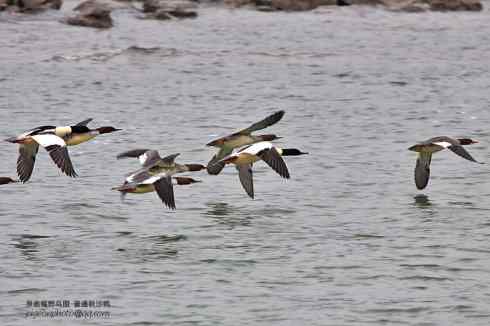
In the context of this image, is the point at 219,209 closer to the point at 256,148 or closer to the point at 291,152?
the point at 256,148

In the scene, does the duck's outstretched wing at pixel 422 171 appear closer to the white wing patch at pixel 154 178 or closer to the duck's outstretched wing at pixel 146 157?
the duck's outstretched wing at pixel 146 157

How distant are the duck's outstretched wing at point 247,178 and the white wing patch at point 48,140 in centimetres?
266

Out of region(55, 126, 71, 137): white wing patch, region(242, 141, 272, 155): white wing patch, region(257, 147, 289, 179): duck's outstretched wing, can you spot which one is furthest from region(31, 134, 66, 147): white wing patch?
region(257, 147, 289, 179): duck's outstretched wing

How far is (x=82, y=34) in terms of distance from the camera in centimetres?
4212

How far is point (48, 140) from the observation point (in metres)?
17.2

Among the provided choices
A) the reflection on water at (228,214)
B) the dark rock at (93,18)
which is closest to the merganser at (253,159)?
the reflection on water at (228,214)

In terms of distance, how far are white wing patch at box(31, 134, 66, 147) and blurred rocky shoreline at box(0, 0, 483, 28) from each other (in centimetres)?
2746

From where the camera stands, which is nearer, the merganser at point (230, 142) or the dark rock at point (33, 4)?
the merganser at point (230, 142)

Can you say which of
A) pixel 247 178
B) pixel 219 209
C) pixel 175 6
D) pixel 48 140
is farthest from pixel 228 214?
pixel 175 6

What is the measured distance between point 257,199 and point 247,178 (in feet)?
1.22

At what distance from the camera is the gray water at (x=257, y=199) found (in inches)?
523

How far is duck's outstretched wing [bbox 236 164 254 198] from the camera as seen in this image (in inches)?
711

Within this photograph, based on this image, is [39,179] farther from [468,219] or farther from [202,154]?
[468,219]

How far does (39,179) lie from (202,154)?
3.59 m
